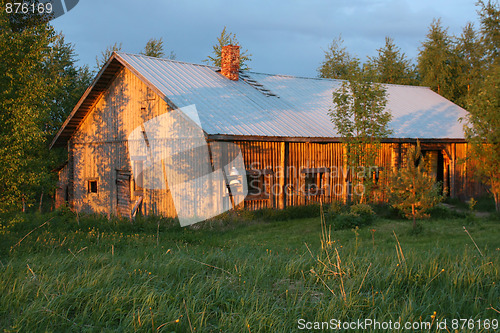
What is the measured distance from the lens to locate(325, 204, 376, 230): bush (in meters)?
13.0

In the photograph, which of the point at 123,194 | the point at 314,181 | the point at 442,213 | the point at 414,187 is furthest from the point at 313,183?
the point at 123,194

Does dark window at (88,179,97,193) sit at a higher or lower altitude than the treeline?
lower

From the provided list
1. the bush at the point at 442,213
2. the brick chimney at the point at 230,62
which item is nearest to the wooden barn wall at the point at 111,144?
the brick chimney at the point at 230,62

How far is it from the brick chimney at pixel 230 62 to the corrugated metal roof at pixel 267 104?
0.30 metres

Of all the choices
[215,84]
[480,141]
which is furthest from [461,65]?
[215,84]

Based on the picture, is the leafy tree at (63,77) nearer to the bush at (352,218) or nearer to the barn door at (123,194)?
the barn door at (123,194)

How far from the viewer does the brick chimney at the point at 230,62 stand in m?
19.5

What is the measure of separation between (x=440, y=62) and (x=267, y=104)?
19479mm

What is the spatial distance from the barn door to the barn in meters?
0.04

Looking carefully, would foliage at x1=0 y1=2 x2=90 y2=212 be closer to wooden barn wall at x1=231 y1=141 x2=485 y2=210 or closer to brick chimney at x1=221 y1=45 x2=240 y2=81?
wooden barn wall at x1=231 y1=141 x2=485 y2=210

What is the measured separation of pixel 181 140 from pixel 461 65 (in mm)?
24840

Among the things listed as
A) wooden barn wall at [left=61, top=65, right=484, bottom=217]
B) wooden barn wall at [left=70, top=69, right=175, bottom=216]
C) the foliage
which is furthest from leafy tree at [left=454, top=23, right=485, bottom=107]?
the foliage

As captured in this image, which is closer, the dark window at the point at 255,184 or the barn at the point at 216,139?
the barn at the point at 216,139

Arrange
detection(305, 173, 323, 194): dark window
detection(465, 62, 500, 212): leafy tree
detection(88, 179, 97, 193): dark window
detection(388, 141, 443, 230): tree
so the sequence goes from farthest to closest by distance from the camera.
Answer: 1. detection(88, 179, 97, 193): dark window
2. detection(305, 173, 323, 194): dark window
3. detection(465, 62, 500, 212): leafy tree
4. detection(388, 141, 443, 230): tree
